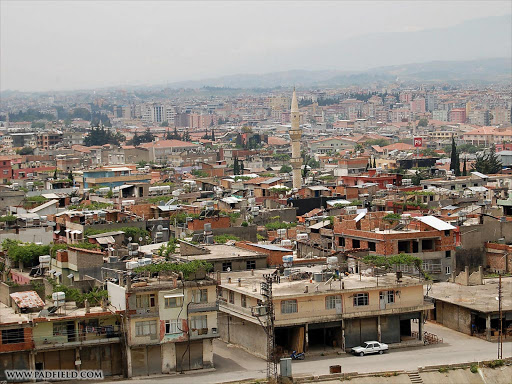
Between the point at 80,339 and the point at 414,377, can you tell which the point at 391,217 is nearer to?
the point at 414,377

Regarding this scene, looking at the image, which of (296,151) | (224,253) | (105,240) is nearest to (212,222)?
(105,240)

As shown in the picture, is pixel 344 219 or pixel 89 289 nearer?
pixel 89 289

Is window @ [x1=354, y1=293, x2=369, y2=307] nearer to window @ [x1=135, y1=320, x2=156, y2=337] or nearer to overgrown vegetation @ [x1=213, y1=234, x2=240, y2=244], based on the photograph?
window @ [x1=135, y1=320, x2=156, y2=337]

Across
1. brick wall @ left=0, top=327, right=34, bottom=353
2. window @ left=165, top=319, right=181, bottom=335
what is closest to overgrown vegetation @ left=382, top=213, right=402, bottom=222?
window @ left=165, top=319, right=181, bottom=335

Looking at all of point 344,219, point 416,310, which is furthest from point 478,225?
point 416,310

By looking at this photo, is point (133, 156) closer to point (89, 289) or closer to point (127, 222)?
point (127, 222)

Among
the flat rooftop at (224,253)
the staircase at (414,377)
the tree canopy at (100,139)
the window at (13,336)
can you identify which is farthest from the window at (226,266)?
the tree canopy at (100,139)
